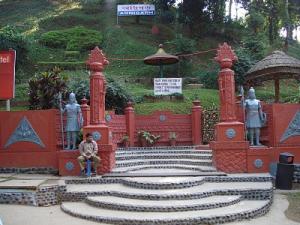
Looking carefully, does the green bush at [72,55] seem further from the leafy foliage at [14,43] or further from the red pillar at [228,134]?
the red pillar at [228,134]

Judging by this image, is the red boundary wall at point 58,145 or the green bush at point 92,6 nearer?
the red boundary wall at point 58,145

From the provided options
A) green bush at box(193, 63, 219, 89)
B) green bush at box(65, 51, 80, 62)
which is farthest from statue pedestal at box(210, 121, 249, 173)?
green bush at box(65, 51, 80, 62)

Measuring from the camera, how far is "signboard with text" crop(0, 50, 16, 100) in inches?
516

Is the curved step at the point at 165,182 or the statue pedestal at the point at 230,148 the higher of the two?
the statue pedestal at the point at 230,148

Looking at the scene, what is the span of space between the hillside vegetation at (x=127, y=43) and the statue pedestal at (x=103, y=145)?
6064 mm

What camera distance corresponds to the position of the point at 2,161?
1211cm

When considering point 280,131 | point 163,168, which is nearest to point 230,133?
point 280,131

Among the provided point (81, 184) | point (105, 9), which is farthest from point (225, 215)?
point (105, 9)

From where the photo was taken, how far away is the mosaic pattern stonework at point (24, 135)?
12.0 metres

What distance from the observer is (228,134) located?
11.4m

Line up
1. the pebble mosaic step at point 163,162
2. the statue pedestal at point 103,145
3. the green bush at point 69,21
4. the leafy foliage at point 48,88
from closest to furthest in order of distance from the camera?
the statue pedestal at point 103,145, the pebble mosaic step at point 163,162, the leafy foliage at point 48,88, the green bush at point 69,21

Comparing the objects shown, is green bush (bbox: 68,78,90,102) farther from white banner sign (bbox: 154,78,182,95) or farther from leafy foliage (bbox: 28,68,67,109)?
white banner sign (bbox: 154,78,182,95)

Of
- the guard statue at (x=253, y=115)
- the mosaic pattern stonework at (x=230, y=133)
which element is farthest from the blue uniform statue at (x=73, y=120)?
the guard statue at (x=253, y=115)

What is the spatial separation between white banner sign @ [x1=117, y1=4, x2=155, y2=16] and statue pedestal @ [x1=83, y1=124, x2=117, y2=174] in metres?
21.9
